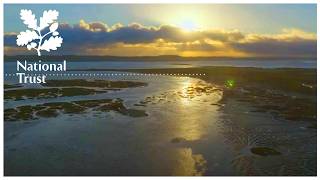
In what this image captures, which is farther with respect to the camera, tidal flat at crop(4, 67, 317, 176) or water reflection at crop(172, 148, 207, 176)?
tidal flat at crop(4, 67, 317, 176)

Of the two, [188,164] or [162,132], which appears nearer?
[188,164]

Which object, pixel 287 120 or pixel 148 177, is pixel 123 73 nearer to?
pixel 287 120

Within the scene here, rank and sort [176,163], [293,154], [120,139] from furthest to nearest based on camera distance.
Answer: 1. [120,139]
2. [293,154]
3. [176,163]

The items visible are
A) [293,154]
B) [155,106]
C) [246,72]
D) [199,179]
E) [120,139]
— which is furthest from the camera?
[246,72]

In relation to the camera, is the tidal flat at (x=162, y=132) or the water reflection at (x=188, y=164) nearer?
the water reflection at (x=188, y=164)

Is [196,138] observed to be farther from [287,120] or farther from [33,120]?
[33,120]

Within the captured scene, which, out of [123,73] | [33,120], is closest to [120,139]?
[33,120]

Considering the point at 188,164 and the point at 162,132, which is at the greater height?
the point at 162,132

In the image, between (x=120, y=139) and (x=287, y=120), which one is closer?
(x=120, y=139)
